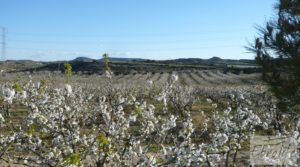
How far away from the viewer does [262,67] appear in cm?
870

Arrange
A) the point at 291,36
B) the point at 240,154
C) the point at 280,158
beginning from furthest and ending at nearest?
the point at 240,154 < the point at 280,158 < the point at 291,36

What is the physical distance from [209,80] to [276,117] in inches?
1642

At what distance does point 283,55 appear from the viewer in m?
8.47

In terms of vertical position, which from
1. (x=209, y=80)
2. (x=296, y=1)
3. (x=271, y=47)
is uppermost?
(x=296, y=1)

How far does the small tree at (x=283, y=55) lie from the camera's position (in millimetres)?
8242

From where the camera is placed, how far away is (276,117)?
19.9 metres

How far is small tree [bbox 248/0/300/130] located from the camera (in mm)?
8242

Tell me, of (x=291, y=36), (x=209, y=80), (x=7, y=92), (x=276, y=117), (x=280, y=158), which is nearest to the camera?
(x=7, y=92)

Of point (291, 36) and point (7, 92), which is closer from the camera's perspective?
point (7, 92)

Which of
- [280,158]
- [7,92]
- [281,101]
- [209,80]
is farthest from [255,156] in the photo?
[209,80]

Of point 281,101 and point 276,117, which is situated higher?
point 281,101

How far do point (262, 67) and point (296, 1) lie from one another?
1315mm

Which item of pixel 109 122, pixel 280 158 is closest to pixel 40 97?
pixel 109 122

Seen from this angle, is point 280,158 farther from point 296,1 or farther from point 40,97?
point 40,97
